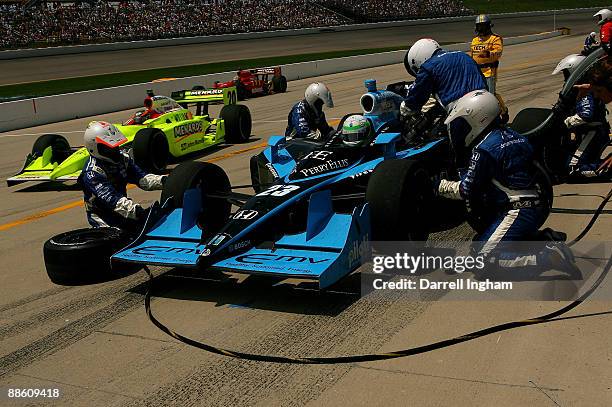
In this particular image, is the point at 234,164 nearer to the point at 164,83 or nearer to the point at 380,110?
the point at 380,110

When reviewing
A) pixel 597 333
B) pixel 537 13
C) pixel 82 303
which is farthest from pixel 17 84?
→ pixel 537 13

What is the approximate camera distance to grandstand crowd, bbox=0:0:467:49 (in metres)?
44.4

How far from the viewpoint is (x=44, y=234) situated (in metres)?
8.58

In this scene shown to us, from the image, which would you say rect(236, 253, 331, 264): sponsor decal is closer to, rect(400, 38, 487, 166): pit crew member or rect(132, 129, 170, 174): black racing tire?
rect(400, 38, 487, 166): pit crew member

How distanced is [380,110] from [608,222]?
9.36 ft

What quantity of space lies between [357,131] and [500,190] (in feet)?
6.12

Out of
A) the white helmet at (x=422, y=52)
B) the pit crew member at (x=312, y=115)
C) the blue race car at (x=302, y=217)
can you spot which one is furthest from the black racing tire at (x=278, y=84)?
the blue race car at (x=302, y=217)

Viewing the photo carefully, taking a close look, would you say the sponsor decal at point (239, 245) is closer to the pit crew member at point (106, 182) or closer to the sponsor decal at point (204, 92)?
the pit crew member at point (106, 182)

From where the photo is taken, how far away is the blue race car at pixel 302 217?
5.84 m

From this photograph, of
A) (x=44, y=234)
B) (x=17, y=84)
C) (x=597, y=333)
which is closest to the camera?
(x=597, y=333)

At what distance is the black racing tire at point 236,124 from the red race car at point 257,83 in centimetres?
785

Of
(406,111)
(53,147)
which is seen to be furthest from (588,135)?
(53,147)

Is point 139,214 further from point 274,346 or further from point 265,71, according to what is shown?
point 265,71

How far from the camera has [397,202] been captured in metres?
6.18
